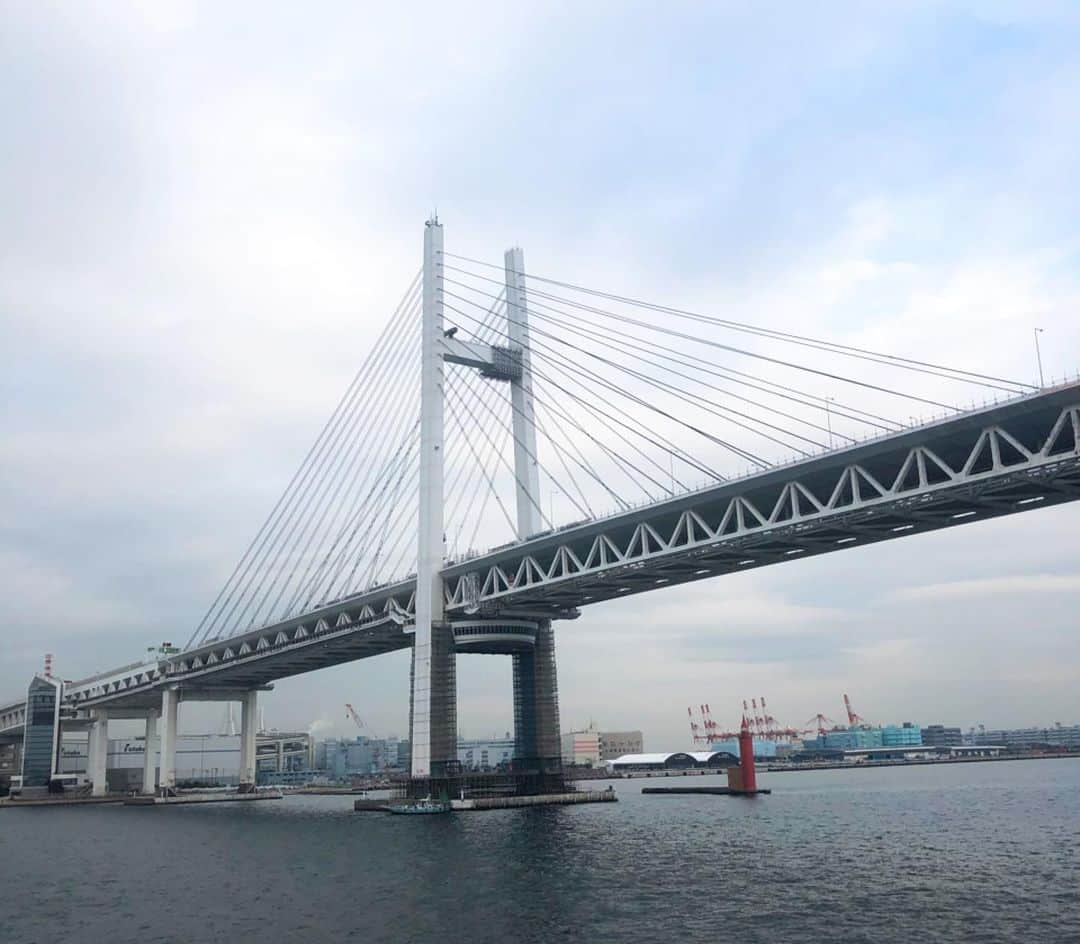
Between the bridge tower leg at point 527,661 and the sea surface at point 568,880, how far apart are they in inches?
488

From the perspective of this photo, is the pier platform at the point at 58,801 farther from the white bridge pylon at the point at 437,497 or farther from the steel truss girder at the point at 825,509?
the steel truss girder at the point at 825,509

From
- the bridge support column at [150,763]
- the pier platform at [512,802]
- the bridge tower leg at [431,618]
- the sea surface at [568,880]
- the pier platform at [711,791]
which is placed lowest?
the pier platform at [711,791]

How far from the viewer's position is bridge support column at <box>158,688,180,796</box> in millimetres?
103625

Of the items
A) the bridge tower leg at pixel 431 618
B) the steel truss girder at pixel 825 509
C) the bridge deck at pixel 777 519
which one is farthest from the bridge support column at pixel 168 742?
the steel truss girder at pixel 825 509

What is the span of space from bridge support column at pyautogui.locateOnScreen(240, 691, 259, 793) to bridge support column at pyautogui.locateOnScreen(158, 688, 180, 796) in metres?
7.64

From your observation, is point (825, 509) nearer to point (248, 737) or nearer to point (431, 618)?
point (431, 618)

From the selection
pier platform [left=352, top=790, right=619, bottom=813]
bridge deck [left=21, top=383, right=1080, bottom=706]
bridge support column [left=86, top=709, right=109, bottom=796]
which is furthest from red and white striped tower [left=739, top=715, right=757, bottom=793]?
bridge support column [left=86, top=709, right=109, bottom=796]

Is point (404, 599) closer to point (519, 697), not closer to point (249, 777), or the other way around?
point (519, 697)

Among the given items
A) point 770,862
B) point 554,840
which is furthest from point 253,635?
point 770,862

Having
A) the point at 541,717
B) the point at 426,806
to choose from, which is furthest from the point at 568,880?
the point at 541,717

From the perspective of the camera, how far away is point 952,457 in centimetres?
4384

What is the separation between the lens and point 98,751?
11788 cm

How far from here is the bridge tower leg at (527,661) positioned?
71.1 meters

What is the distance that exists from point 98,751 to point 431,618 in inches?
2716
